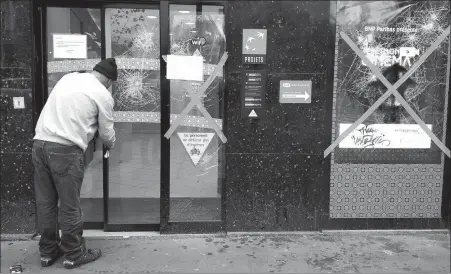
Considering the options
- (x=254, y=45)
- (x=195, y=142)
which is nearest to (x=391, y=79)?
(x=254, y=45)

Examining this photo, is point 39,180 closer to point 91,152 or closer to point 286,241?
point 91,152

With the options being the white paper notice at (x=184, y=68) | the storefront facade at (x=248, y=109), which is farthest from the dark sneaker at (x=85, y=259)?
the white paper notice at (x=184, y=68)

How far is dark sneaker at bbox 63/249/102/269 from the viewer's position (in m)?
4.12

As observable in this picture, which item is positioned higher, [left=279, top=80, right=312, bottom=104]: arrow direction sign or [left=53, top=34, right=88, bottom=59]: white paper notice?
[left=53, top=34, right=88, bottom=59]: white paper notice

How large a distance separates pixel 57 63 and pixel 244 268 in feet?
9.87

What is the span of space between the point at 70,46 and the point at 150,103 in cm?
108

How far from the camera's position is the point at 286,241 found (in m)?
4.84

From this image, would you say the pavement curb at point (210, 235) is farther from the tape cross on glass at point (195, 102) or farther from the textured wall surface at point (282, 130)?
the tape cross on glass at point (195, 102)

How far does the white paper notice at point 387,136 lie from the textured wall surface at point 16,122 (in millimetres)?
3585

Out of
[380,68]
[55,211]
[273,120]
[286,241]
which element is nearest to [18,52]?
[55,211]

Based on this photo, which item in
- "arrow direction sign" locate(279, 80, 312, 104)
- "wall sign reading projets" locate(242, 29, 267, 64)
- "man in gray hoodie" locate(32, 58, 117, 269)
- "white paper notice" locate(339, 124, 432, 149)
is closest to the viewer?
"man in gray hoodie" locate(32, 58, 117, 269)

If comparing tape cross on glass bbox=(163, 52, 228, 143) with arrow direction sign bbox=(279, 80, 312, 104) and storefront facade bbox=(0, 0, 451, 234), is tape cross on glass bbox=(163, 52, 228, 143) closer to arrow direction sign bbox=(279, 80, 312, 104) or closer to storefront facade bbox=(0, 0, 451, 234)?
storefront facade bbox=(0, 0, 451, 234)

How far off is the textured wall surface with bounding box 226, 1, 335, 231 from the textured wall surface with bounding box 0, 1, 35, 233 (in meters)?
2.18

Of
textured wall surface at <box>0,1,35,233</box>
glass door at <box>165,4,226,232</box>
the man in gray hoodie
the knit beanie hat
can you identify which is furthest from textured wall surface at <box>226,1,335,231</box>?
textured wall surface at <box>0,1,35,233</box>
